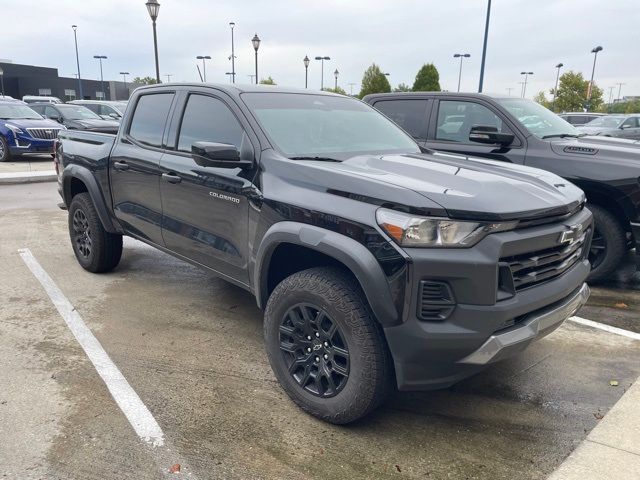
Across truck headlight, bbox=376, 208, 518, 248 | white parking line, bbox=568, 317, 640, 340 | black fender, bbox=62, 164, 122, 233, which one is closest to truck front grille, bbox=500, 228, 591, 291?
truck headlight, bbox=376, 208, 518, 248

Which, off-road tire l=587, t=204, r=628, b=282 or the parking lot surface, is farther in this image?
off-road tire l=587, t=204, r=628, b=282

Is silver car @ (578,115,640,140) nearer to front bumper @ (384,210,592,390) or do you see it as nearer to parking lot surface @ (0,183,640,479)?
parking lot surface @ (0,183,640,479)

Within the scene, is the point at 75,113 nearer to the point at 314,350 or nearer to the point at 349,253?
the point at 314,350

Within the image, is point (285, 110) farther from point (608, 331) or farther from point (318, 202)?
point (608, 331)

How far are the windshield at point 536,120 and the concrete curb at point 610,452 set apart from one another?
10.9 feet

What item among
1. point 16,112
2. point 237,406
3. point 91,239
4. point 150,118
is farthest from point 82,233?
point 16,112

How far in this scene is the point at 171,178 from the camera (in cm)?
390

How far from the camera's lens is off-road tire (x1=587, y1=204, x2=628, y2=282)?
4.91m

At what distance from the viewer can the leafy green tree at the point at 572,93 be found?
47.4 m

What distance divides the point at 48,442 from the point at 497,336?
91.8 inches

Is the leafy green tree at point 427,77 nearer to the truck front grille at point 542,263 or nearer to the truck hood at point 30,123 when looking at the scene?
the truck hood at point 30,123

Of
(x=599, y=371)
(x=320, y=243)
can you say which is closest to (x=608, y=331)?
(x=599, y=371)

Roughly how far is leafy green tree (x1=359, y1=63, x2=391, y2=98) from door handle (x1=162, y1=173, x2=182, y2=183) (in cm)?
4588

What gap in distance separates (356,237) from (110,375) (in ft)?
6.43
